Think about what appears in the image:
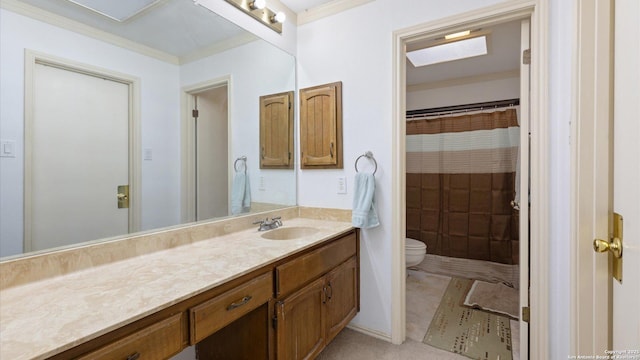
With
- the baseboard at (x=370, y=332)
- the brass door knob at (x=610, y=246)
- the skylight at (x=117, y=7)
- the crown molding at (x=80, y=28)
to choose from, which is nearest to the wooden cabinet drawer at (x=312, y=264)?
the baseboard at (x=370, y=332)

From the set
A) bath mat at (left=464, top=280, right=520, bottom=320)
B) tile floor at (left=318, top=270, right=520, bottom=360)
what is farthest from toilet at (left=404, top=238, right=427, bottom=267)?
bath mat at (left=464, top=280, right=520, bottom=320)

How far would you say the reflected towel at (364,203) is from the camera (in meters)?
1.88

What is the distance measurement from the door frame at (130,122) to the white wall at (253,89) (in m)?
0.41

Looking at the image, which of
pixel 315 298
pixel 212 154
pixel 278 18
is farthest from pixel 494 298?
pixel 278 18

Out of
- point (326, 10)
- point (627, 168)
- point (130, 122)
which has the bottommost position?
point (627, 168)

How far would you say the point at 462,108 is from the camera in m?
3.28

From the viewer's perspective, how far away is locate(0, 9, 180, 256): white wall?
3.31ft

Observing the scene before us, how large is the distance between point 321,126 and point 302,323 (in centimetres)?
134

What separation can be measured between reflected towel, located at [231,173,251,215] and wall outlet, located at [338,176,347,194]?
0.65m

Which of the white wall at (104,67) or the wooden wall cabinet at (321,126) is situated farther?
the wooden wall cabinet at (321,126)

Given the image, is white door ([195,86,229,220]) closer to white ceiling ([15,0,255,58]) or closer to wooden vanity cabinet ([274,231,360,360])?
white ceiling ([15,0,255,58])

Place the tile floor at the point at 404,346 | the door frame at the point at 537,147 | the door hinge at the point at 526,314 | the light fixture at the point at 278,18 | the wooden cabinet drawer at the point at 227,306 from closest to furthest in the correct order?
the wooden cabinet drawer at the point at 227,306 < the door frame at the point at 537,147 < the door hinge at the point at 526,314 < the tile floor at the point at 404,346 < the light fixture at the point at 278,18

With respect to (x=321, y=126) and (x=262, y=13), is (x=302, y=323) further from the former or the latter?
(x=262, y=13)

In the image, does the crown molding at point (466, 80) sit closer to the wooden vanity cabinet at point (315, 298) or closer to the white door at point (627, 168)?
the wooden vanity cabinet at point (315, 298)
